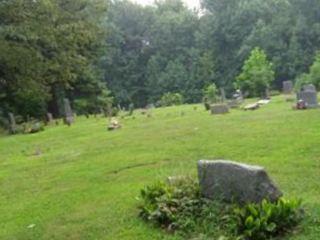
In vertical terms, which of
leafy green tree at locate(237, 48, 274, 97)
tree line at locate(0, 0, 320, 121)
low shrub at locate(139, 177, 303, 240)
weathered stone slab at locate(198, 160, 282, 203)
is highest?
tree line at locate(0, 0, 320, 121)

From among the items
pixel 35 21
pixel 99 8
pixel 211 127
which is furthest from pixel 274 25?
pixel 211 127

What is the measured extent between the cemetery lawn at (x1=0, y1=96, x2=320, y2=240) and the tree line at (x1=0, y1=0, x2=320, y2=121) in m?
5.79

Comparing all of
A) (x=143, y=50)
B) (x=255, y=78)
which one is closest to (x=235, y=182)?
(x=255, y=78)

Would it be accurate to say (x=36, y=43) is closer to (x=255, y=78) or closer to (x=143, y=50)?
(x=255, y=78)

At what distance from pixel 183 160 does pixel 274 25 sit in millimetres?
49228

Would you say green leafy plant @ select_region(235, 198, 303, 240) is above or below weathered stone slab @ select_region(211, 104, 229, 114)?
below

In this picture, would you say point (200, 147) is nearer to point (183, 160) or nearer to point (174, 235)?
point (183, 160)

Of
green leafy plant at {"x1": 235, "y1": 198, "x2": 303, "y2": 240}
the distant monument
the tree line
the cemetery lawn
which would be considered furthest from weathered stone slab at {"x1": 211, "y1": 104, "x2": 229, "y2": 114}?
green leafy plant at {"x1": 235, "y1": 198, "x2": 303, "y2": 240}

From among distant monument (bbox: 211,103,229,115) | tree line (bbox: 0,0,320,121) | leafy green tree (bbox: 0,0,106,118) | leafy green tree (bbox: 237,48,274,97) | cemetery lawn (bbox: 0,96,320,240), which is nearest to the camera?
cemetery lawn (bbox: 0,96,320,240)

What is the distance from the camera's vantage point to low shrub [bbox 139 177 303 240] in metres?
6.99

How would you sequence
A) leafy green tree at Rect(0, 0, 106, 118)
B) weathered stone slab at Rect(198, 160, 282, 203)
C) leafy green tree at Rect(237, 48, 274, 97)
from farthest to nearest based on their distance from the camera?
leafy green tree at Rect(237, 48, 274, 97) < leafy green tree at Rect(0, 0, 106, 118) < weathered stone slab at Rect(198, 160, 282, 203)

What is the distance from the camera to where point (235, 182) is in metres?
7.72

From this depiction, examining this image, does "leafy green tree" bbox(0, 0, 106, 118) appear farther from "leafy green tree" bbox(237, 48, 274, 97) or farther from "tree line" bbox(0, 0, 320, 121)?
"leafy green tree" bbox(237, 48, 274, 97)

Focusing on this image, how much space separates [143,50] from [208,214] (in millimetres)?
65290
